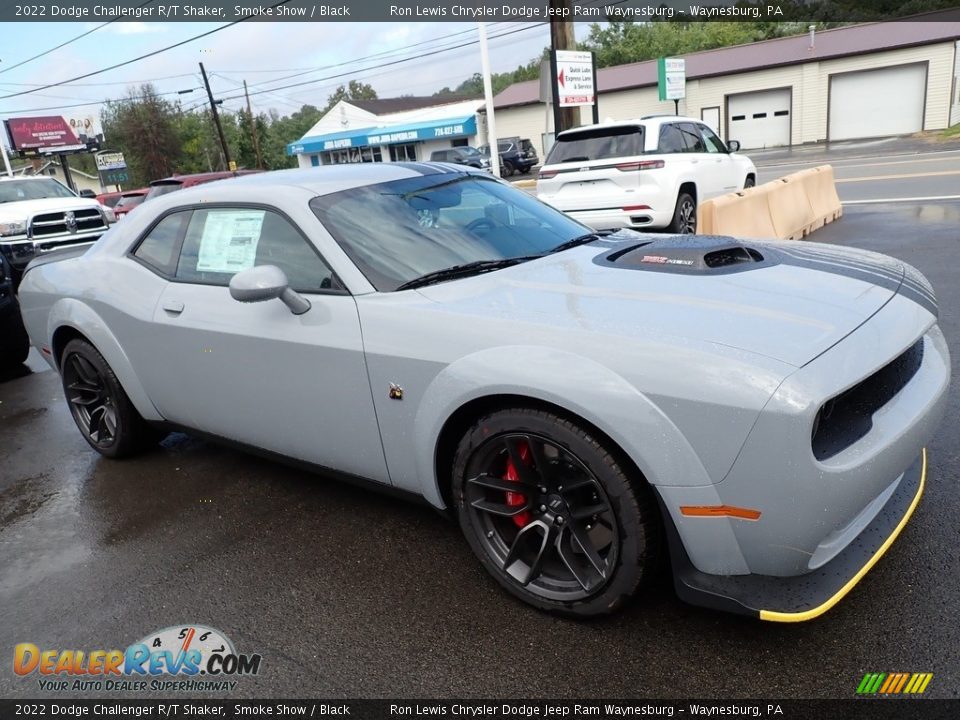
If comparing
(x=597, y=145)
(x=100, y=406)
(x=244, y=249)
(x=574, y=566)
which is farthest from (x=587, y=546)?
(x=597, y=145)

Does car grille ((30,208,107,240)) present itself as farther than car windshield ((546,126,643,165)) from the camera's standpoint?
Yes

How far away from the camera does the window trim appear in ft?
9.68

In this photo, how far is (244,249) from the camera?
3354mm

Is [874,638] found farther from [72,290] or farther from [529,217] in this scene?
[72,290]

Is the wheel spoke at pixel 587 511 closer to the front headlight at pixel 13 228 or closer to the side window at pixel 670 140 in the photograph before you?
the side window at pixel 670 140

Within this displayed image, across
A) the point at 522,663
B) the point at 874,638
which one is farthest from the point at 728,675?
the point at 522,663

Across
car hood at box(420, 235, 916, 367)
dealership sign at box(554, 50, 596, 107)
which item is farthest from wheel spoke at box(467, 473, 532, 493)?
dealership sign at box(554, 50, 596, 107)

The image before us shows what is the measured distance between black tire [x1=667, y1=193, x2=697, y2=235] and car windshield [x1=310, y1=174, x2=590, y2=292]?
6.25m

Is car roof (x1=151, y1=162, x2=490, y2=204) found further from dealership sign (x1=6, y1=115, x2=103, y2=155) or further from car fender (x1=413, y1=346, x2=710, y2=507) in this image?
dealership sign (x1=6, y1=115, x2=103, y2=155)

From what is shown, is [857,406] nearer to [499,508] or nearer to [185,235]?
[499,508]

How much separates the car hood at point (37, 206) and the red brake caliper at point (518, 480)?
41.4ft

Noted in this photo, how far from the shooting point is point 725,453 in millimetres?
2020

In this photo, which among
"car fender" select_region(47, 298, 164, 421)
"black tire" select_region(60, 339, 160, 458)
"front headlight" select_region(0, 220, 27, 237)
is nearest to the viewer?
"car fender" select_region(47, 298, 164, 421)

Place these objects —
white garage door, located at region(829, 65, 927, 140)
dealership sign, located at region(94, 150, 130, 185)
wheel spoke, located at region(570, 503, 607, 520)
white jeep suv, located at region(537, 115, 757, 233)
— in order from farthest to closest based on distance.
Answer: dealership sign, located at region(94, 150, 130, 185) → white garage door, located at region(829, 65, 927, 140) → white jeep suv, located at region(537, 115, 757, 233) → wheel spoke, located at region(570, 503, 607, 520)
